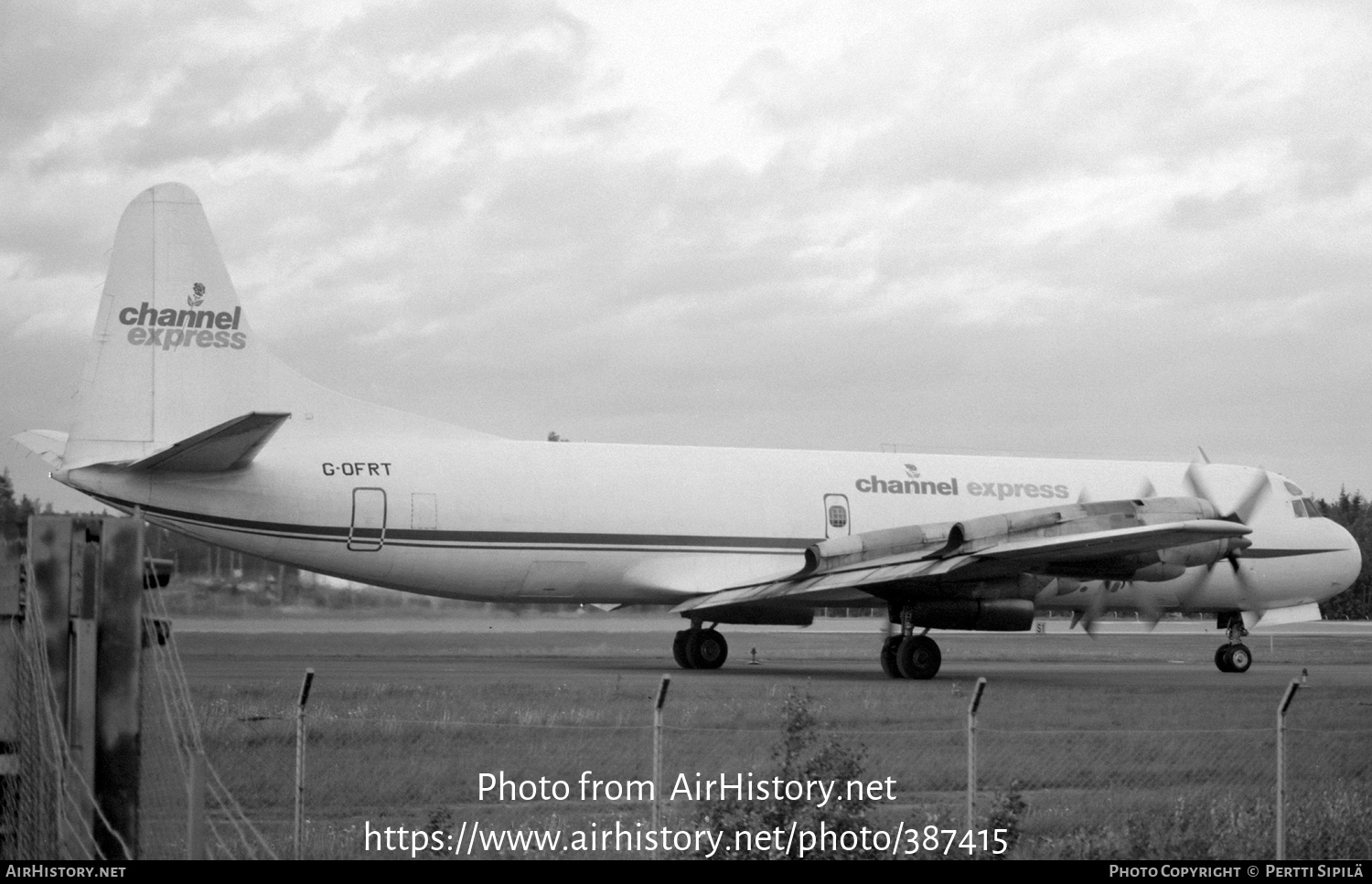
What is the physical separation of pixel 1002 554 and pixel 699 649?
743 centimetres

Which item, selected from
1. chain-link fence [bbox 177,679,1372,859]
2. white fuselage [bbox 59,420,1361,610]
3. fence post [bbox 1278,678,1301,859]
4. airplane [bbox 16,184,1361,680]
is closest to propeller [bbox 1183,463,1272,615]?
white fuselage [bbox 59,420,1361,610]

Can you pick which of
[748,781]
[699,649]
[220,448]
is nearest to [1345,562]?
[699,649]

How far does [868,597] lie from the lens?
26.6m

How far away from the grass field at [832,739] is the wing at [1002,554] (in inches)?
65.7

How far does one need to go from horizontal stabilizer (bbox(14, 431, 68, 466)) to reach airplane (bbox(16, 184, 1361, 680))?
5 cm

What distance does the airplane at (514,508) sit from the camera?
24.1 metres

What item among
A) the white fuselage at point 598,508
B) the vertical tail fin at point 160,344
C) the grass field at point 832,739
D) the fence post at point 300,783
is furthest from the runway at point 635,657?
the fence post at point 300,783

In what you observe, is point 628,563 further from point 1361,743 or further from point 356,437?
point 1361,743

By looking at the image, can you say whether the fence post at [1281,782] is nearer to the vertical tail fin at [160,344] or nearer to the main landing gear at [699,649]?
the main landing gear at [699,649]

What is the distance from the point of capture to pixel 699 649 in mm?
28797

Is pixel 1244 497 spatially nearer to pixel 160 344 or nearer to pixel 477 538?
pixel 477 538

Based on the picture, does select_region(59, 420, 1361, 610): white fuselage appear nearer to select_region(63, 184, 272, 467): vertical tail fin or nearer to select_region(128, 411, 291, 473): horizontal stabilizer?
select_region(128, 411, 291, 473): horizontal stabilizer

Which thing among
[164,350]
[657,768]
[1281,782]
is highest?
[164,350]
